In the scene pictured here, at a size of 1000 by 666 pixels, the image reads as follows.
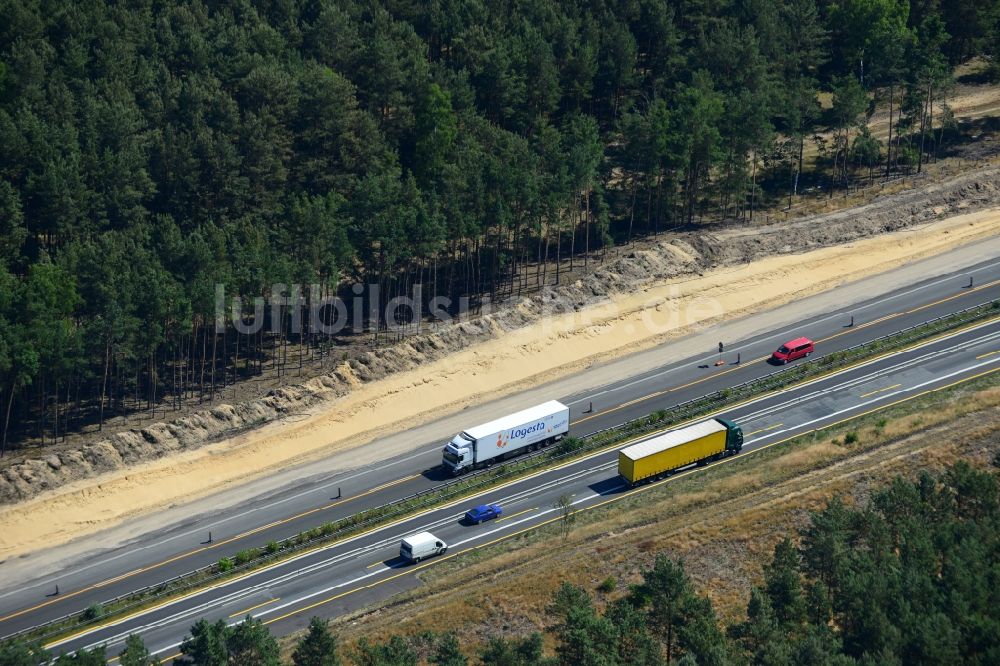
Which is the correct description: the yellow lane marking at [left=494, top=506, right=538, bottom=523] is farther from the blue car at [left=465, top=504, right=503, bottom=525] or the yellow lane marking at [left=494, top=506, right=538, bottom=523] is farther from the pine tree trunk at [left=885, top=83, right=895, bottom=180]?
the pine tree trunk at [left=885, top=83, right=895, bottom=180]

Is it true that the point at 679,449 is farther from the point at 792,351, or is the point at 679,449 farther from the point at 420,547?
the point at 420,547

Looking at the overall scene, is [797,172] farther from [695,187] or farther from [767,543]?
[767,543]

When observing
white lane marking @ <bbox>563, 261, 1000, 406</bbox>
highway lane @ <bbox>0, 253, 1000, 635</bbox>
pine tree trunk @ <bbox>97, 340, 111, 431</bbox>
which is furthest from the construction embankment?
white lane marking @ <bbox>563, 261, 1000, 406</bbox>

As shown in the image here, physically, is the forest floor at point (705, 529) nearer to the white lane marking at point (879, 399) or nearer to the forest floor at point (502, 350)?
the white lane marking at point (879, 399)

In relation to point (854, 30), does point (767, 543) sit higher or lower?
lower

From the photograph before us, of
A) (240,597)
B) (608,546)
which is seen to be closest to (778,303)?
(608,546)

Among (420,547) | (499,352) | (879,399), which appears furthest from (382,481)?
(879,399)
